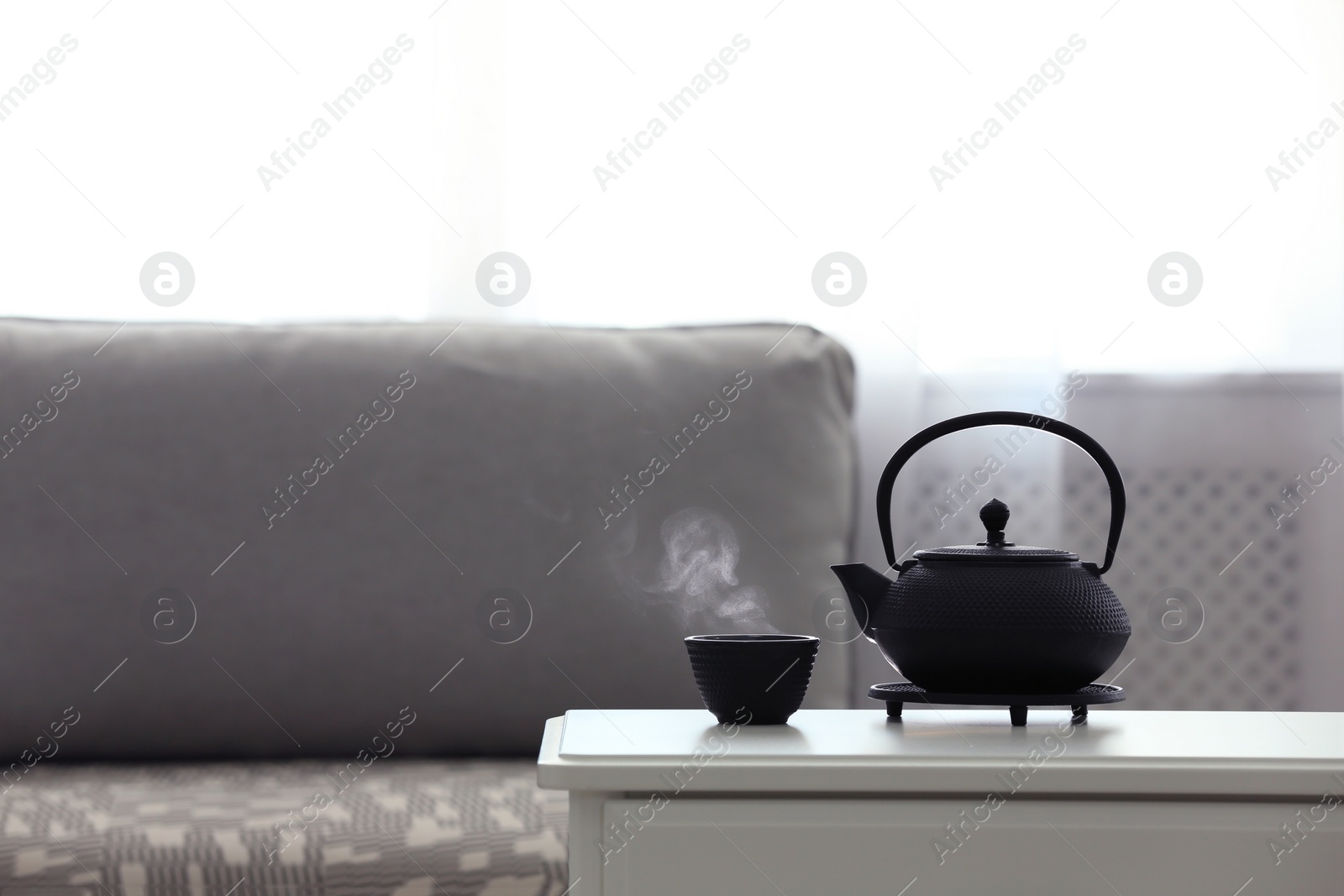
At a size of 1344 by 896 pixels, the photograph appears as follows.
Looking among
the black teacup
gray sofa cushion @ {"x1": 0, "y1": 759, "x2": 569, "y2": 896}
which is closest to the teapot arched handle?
the black teacup

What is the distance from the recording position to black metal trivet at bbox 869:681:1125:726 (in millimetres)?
719

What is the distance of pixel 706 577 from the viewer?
4.21 ft

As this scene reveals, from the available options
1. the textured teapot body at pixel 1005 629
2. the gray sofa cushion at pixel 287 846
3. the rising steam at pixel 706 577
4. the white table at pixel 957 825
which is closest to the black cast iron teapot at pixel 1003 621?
the textured teapot body at pixel 1005 629

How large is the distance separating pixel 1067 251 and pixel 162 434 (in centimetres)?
120

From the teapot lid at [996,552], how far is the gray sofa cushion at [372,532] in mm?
515

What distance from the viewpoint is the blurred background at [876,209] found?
148cm

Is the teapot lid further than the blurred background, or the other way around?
the blurred background

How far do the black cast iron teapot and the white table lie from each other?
4.5 inches

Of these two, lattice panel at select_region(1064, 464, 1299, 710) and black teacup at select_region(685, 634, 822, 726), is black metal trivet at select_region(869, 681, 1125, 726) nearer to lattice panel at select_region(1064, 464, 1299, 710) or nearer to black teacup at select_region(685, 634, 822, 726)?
black teacup at select_region(685, 634, 822, 726)

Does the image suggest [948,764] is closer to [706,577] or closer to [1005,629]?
[1005,629]

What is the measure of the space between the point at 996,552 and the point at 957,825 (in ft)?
0.71

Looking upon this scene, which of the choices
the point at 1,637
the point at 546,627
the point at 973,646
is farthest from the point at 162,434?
the point at 973,646

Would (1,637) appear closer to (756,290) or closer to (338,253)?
(338,253)

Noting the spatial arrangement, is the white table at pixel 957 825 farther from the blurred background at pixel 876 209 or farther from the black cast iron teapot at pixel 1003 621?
the blurred background at pixel 876 209
